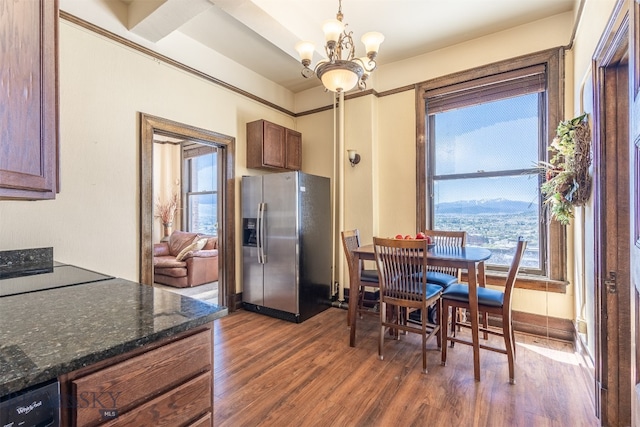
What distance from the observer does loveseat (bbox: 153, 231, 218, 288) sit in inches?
194

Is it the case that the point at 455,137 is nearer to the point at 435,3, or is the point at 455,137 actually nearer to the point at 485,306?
the point at 435,3

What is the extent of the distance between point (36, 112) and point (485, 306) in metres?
2.80

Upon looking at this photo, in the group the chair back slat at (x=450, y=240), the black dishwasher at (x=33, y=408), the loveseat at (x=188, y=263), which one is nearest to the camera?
the black dishwasher at (x=33, y=408)

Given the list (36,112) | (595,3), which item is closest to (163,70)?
(36,112)

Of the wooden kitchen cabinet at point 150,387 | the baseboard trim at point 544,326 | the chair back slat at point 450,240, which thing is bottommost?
the baseboard trim at point 544,326

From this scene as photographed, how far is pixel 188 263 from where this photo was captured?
495cm

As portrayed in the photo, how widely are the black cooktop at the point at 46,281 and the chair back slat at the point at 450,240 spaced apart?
9.80ft

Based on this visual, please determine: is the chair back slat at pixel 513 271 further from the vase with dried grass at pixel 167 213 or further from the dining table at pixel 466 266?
the vase with dried grass at pixel 167 213

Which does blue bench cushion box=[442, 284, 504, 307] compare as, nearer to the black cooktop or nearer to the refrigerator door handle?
the refrigerator door handle

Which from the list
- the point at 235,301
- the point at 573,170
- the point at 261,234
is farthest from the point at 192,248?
the point at 573,170

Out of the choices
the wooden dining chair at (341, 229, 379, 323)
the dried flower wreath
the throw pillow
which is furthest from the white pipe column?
the throw pillow

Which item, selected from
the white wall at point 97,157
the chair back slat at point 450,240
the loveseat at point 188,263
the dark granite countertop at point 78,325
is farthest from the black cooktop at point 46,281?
the loveseat at point 188,263

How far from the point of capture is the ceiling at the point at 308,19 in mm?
2484

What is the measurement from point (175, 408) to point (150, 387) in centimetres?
13
